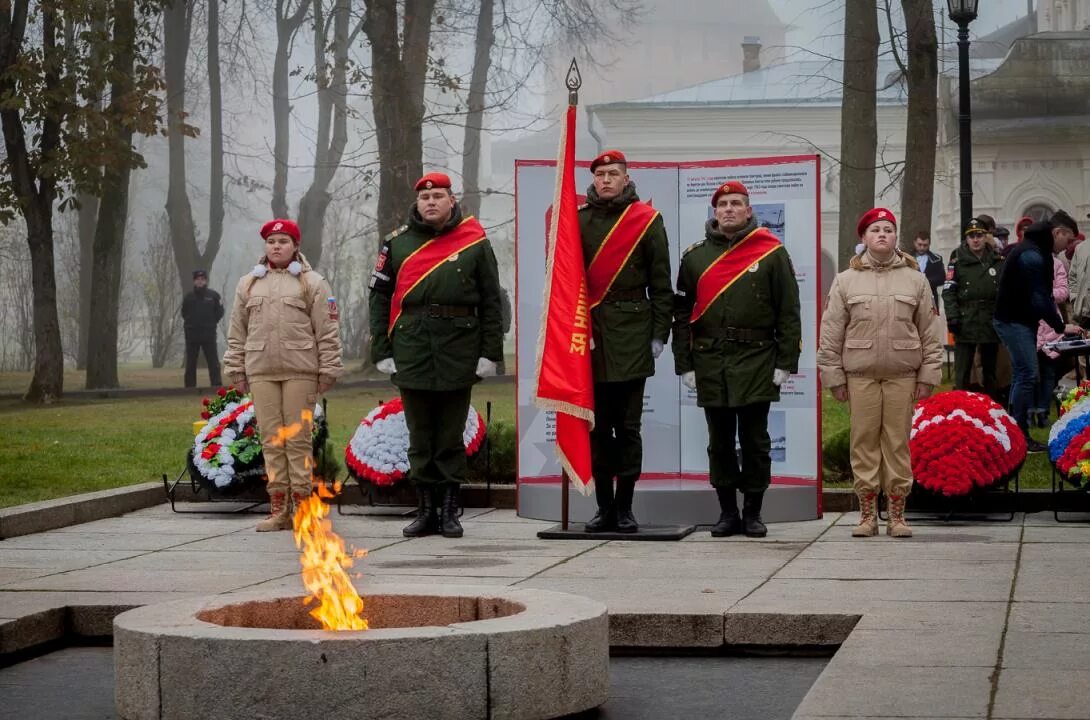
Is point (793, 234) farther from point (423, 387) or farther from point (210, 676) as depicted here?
point (210, 676)

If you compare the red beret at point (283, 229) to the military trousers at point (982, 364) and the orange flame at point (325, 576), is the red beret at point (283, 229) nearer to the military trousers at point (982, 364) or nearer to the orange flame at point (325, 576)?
the orange flame at point (325, 576)

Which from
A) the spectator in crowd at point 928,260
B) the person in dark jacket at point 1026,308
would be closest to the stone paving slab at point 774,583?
the person in dark jacket at point 1026,308

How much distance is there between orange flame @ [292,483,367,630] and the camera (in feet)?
20.3

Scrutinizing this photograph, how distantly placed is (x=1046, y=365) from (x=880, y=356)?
707 centimetres

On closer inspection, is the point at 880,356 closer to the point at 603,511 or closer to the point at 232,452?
the point at 603,511

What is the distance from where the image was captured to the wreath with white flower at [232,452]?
488 inches

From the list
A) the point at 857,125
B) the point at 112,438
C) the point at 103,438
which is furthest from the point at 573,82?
the point at 857,125

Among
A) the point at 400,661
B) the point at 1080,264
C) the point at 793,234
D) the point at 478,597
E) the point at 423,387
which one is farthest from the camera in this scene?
the point at 1080,264

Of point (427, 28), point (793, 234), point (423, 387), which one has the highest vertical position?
point (427, 28)

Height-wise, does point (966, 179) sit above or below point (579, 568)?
above

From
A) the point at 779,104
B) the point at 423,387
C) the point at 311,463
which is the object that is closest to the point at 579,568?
the point at 423,387

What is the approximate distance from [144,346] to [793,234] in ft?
204

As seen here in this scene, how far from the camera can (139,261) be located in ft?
250

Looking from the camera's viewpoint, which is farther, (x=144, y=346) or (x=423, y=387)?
(x=144, y=346)
